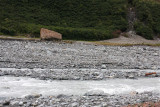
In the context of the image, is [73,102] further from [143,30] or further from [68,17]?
[143,30]

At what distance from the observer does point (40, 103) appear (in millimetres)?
8242

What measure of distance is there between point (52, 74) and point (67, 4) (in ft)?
172

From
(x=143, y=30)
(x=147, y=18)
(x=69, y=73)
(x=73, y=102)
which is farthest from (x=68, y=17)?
(x=73, y=102)

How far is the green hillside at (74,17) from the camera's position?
46.8 m

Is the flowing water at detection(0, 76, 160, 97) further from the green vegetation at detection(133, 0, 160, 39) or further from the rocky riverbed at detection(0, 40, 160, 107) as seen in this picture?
the green vegetation at detection(133, 0, 160, 39)

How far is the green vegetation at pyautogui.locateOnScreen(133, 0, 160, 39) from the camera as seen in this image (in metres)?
57.4

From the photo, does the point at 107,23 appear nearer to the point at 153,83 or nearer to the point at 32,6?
the point at 32,6

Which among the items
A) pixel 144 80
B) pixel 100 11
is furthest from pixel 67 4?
pixel 144 80

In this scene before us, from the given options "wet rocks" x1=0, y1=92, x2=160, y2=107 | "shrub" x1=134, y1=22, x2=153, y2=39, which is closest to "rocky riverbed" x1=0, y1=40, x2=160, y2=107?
"wet rocks" x1=0, y1=92, x2=160, y2=107

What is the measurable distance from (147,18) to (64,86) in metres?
59.5

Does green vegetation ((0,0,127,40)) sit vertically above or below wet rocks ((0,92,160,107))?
above

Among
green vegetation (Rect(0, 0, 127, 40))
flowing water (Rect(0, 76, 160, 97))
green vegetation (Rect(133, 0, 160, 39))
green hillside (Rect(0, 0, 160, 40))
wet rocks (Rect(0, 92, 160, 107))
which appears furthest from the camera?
green vegetation (Rect(133, 0, 160, 39))

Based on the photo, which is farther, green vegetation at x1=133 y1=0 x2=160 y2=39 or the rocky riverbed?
green vegetation at x1=133 y1=0 x2=160 y2=39

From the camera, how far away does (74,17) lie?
58969 millimetres
